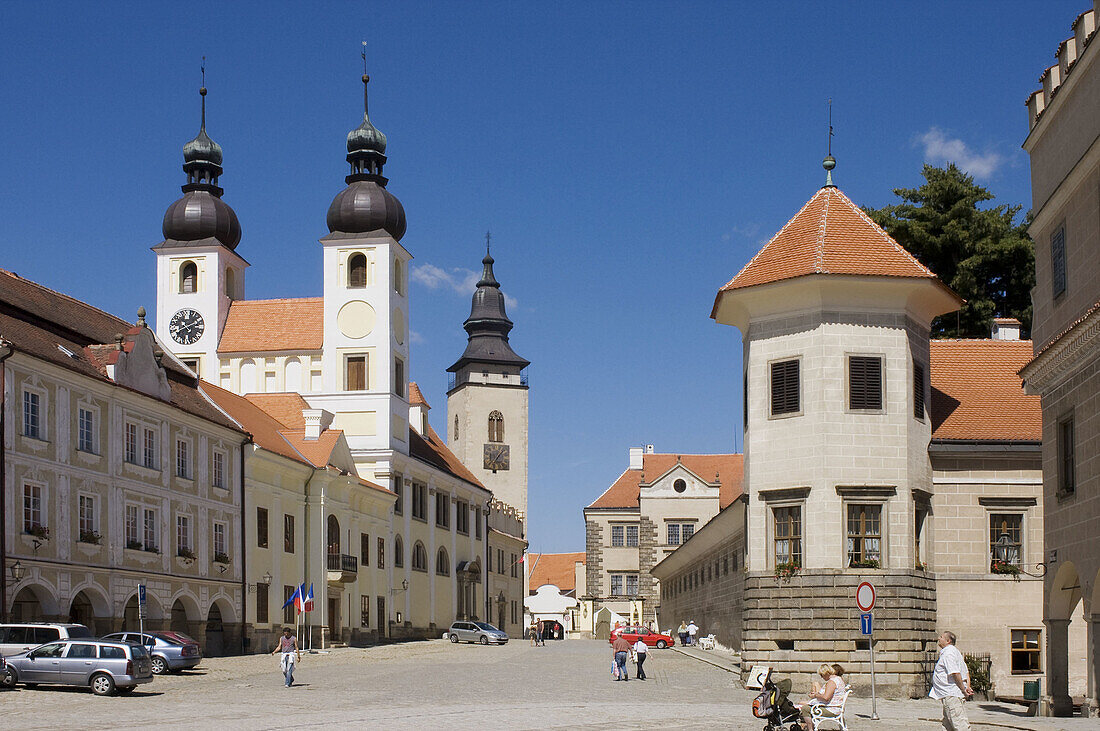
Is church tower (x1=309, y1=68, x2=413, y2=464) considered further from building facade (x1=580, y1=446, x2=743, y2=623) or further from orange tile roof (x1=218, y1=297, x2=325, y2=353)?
building facade (x1=580, y1=446, x2=743, y2=623)

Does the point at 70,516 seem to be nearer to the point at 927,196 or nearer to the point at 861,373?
the point at 861,373

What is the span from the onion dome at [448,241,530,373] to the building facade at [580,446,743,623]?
25128 mm

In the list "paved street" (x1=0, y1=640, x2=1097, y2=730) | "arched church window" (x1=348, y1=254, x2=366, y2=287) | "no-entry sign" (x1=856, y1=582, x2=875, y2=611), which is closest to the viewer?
"paved street" (x1=0, y1=640, x2=1097, y2=730)

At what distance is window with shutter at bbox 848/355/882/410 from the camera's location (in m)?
35.6

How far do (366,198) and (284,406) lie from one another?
1481 centimetres

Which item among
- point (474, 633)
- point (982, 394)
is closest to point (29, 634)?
point (982, 394)

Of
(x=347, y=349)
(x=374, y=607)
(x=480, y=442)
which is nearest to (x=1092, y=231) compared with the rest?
(x=374, y=607)

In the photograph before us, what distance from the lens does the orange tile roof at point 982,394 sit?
3684cm

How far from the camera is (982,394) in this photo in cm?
3875

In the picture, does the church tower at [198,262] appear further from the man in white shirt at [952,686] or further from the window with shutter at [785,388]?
the man in white shirt at [952,686]

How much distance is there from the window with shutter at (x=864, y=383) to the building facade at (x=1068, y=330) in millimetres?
6784

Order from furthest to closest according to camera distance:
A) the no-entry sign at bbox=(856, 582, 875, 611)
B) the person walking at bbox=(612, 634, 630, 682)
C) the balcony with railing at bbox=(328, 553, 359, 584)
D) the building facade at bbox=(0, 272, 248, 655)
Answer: the balcony with railing at bbox=(328, 553, 359, 584), the building facade at bbox=(0, 272, 248, 655), the person walking at bbox=(612, 634, 630, 682), the no-entry sign at bbox=(856, 582, 875, 611)

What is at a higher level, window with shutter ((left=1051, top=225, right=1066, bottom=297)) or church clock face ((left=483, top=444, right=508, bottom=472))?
window with shutter ((left=1051, top=225, right=1066, bottom=297))

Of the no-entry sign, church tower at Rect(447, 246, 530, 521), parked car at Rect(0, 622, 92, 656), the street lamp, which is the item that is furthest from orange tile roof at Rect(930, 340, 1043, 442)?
church tower at Rect(447, 246, 530, 521)
